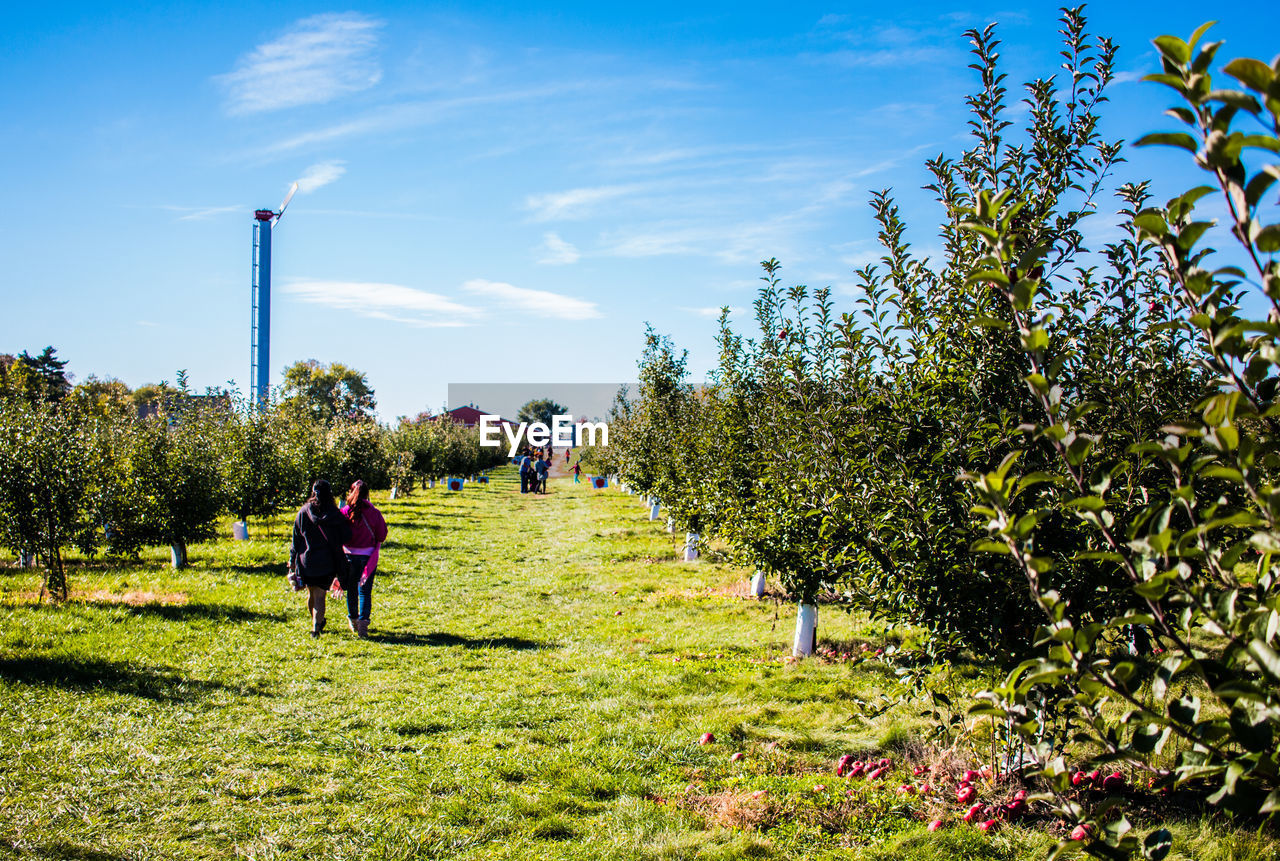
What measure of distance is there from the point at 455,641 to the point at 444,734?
3.39 m

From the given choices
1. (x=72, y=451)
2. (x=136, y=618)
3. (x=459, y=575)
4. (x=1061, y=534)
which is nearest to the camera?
(x=1061, y=534)

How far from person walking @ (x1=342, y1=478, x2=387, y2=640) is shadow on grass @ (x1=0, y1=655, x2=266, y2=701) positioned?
7.40 ft

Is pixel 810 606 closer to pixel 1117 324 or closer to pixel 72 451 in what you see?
pixel 1117 324

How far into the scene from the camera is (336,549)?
9445mm

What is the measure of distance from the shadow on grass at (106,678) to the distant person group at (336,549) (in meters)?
1.69

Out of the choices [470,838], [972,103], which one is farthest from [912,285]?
[470,838]

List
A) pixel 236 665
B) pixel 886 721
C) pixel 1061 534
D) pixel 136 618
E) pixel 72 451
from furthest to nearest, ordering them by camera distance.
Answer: pixel 72 451, pixel 136 618, pixel 236 665, pixel 886 721, pixel 1061 534

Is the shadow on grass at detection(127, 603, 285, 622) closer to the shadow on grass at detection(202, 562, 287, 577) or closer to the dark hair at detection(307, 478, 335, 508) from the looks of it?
the dark hair at detection(307, 478, 335, 508)

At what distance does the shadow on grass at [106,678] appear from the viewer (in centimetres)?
737

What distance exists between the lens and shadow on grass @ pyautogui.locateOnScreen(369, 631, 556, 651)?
9602 mm

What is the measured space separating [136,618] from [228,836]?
6764mm

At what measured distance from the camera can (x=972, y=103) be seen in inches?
187

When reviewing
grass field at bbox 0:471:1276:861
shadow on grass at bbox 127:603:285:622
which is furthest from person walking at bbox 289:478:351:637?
shadow on grass at bbox 127:603:285:622

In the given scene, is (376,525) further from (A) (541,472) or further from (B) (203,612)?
(A) (541,472)
